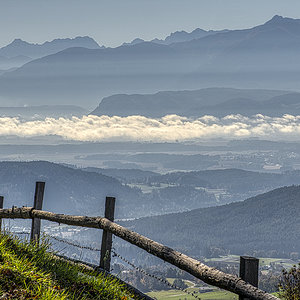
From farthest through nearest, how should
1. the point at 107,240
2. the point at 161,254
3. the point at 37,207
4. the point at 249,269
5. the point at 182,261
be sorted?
the point at 37,207 < the point at 107,240 < the point at 161,254 < the point at 182,261 < the point at 249,269

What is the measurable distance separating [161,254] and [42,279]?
6.15 feet

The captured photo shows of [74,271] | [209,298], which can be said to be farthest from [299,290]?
[209,298]

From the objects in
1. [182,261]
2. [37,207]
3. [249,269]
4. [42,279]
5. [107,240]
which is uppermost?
[249,269]

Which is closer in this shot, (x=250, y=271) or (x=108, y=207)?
(x=250, y=271)

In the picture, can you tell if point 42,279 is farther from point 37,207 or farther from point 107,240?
point 37,207

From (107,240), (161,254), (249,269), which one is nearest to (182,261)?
(161,254)

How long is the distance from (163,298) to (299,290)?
182011 millimetres

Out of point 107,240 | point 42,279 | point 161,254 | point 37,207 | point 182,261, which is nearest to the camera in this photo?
point 182,261

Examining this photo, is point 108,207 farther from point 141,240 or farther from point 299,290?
point 299,290

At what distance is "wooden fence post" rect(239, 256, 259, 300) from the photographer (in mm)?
7656

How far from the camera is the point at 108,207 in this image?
12.5 m

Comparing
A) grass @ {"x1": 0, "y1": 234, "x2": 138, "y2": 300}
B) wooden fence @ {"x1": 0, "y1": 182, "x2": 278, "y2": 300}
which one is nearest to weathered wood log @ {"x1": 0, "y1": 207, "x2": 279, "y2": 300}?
wooden fence @ {"x1": 0, "y1": 182, "x2": 278, "y2": 300}

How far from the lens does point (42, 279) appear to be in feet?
30.6

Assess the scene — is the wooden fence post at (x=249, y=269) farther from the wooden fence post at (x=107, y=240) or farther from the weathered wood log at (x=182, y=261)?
the wooden fence post at (x=107, y=240)
